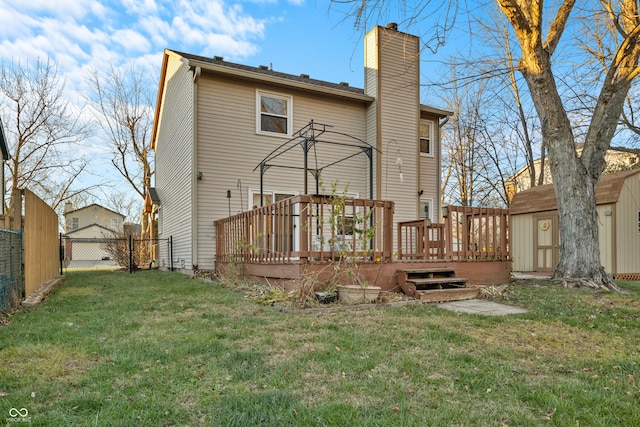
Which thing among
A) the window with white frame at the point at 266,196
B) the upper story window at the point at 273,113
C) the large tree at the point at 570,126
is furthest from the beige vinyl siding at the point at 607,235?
the upper story window at the point at 273,113

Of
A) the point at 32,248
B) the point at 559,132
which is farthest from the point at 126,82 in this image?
the point at 559,132

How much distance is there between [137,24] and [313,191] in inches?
266

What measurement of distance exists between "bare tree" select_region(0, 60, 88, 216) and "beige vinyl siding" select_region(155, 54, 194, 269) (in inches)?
312

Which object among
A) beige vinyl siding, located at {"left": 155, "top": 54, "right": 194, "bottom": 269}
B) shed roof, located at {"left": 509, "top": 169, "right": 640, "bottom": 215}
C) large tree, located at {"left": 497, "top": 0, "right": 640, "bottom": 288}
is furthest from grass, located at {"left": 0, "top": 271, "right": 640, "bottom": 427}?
shed roof, located at {"left": 509, "top": 169, "right": 640, "bottom": 215}

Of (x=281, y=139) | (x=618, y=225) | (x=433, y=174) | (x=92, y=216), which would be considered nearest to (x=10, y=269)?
(x=281, y=139)

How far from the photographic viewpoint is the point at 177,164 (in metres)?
11.6

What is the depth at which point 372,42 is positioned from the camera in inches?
470

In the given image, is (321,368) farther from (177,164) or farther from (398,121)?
(398,121)

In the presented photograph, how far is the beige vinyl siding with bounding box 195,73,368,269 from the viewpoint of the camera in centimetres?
1004

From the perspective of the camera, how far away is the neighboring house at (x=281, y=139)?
33.0 ft

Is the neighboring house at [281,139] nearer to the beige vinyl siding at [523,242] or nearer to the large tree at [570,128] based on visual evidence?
the large tree at [570,128]

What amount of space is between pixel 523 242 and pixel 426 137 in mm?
5081

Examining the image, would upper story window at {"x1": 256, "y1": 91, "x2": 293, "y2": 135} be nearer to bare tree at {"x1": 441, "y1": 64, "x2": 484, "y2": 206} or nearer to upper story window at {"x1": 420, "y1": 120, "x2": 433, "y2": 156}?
upper story window at {"x1": 420, "y1": 120, "x2": 433, "y2": 156}

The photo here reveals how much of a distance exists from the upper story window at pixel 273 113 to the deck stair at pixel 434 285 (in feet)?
19.9
